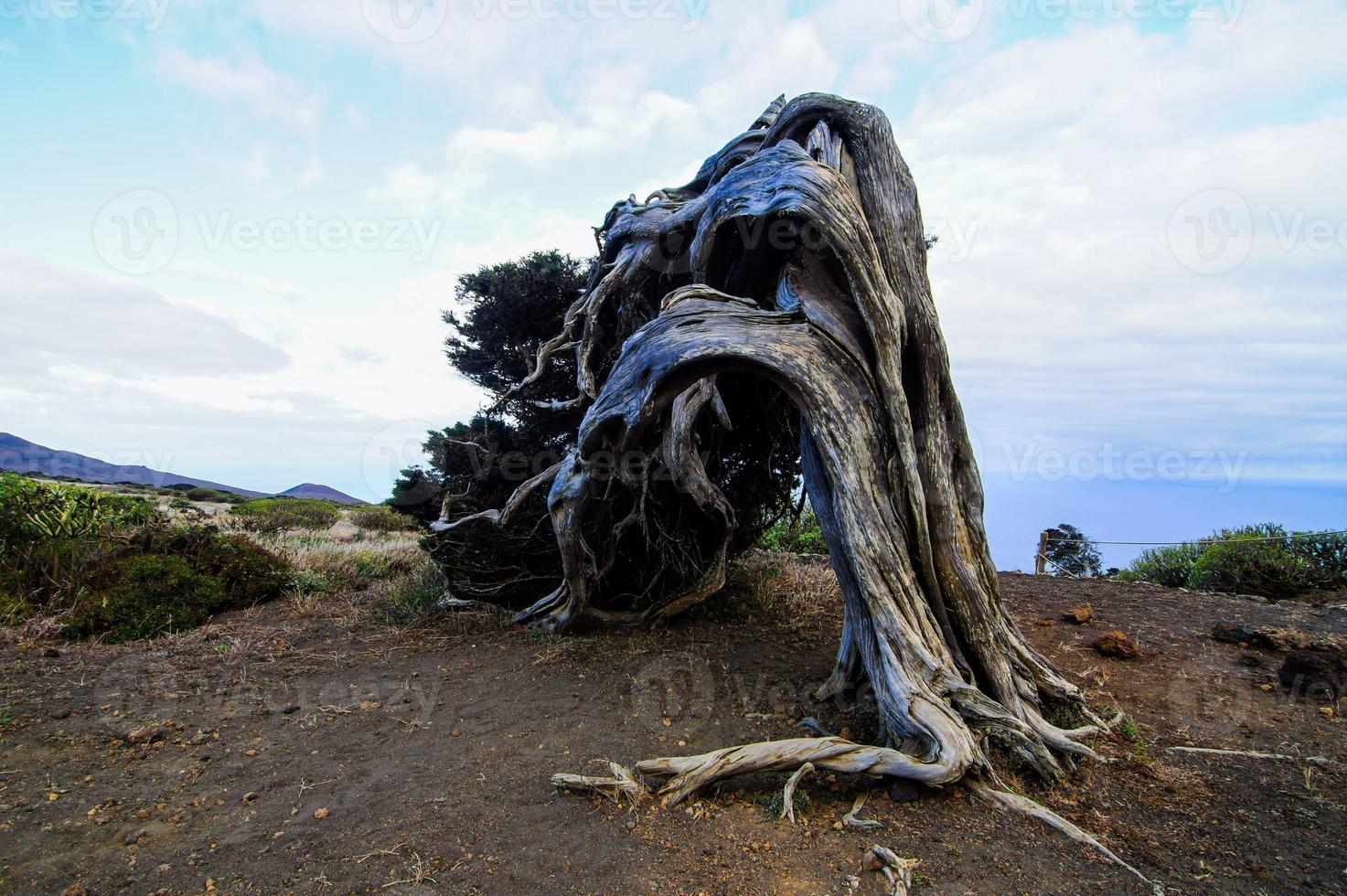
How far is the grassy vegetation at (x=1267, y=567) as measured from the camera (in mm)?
8312

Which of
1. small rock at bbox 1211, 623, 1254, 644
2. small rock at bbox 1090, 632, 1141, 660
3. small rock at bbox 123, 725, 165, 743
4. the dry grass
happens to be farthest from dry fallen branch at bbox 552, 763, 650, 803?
small rock at bbox 1211, 623, 1254, 644

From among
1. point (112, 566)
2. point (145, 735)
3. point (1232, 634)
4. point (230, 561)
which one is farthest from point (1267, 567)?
point (112, 566)

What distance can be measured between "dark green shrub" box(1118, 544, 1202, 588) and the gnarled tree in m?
7.03

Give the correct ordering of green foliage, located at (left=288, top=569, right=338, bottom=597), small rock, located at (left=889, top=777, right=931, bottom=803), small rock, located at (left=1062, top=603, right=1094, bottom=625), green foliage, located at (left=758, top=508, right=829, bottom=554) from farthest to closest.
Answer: green foliage, located at (left=758, top=508, right=829, bottom=554) → green foliage, located at (left=288, top=569, right=338, bottom=597) → small rock, located at (left=1062, top=603, right=1094, bottom=625) → small rock, located at (left=889, top=777, right=931, bottom=803)

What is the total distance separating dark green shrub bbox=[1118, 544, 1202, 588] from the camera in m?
9.55

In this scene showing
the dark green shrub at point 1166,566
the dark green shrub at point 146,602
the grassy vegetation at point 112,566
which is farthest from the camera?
the dark green shrub at point 1166,566

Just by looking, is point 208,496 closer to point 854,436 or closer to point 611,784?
point 611,784

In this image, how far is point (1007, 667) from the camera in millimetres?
4117

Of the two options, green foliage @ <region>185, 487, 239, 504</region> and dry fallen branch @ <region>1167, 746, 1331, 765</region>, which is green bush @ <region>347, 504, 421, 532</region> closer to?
green foliage @ <region>185, 487, 239, 504</region>

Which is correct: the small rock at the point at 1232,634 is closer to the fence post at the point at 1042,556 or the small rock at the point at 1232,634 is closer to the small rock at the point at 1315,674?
the small rock at the point at 1315,674

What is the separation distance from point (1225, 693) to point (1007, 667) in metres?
→ 2.04

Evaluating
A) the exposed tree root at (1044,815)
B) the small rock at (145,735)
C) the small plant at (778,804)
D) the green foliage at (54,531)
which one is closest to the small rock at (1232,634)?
the exposed tree root at (1044,815)

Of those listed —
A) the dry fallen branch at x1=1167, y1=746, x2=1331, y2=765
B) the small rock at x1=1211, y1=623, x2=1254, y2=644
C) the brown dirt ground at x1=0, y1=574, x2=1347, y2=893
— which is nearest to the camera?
the brown dirt ground at x1=0, y1=574, x2=1347, y2=893

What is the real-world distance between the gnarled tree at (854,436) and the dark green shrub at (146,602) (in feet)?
13.8
